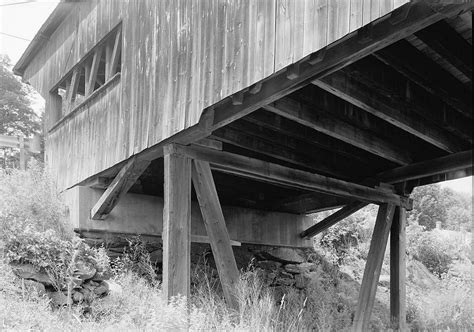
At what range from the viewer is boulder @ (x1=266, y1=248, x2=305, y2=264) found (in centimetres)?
1102

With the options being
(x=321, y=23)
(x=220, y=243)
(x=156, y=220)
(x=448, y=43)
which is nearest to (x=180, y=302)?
(x=220, y=243)

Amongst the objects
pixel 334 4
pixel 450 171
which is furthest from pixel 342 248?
pixel 334 4

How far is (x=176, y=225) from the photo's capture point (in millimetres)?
5820

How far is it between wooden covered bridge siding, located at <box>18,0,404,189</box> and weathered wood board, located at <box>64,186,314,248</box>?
1.91 ft

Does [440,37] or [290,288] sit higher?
[440,37]

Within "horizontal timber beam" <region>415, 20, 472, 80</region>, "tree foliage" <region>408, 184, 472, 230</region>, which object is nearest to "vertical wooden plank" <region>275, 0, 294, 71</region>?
"horizontal timber beam" <region>415, 20, 472, 80</region>

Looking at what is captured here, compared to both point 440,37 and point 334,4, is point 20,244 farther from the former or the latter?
point 440,37

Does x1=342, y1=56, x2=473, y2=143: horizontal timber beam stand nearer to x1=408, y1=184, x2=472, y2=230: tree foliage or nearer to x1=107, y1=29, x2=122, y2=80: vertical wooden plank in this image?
x1=107, y1=29, x2=122, y2=80: vertical wooden plank

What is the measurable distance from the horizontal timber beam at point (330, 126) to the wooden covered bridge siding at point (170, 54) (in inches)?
31.4

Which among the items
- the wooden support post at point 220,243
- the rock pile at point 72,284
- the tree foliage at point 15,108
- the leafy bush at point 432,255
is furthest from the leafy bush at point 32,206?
the tree foliage at point 15,108

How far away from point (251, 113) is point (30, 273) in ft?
12.1

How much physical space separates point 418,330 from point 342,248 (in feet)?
15.8

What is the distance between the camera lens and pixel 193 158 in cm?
611

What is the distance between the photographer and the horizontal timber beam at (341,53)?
11.4ft
